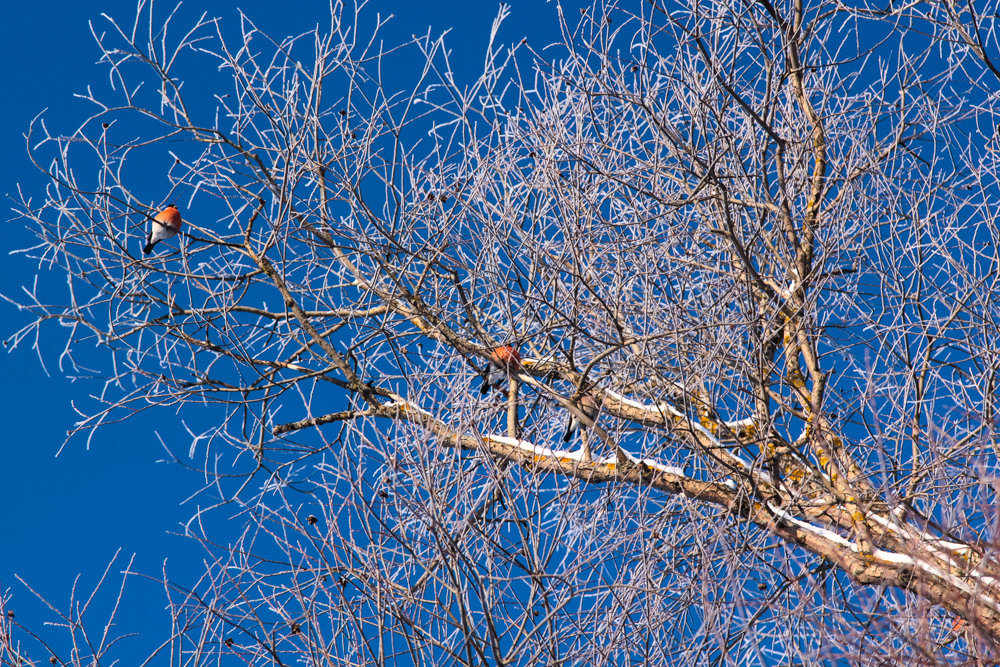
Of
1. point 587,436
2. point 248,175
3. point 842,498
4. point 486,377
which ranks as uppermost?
point 248,175

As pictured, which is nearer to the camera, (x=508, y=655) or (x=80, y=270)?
(x=508, y=655)

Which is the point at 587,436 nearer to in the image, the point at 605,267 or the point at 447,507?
the point at 605,267

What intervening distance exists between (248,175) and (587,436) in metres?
2.36

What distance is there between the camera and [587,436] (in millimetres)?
5512

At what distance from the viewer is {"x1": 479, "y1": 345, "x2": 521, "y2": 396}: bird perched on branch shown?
18.1 feet

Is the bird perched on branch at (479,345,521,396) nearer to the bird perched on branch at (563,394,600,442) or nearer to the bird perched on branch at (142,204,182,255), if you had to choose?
the bird perched on branch at (563,394,600,442)

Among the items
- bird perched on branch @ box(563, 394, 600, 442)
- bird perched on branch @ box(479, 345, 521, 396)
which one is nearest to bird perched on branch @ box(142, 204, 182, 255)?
bird perched on branch @ box(479, 345, 521, 396)

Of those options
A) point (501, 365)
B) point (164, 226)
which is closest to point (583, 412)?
point (501, 365)

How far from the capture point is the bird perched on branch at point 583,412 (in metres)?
5.46

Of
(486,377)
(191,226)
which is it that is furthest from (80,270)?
(486,377)

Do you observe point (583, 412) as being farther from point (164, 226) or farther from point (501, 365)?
point (164, 226)

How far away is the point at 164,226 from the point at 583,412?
97.5 inches

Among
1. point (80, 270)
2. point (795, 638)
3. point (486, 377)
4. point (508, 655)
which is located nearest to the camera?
point (508, 655)

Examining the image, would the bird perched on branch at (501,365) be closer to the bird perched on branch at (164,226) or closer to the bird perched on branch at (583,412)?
the bird perched on branch at (583,412)
